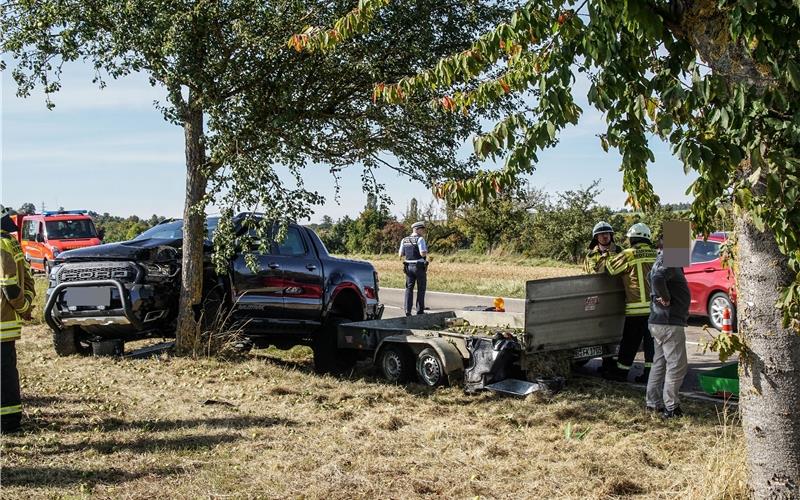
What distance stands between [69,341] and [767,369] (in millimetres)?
8788

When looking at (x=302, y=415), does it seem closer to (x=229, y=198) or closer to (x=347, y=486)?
(x=347, y=486)

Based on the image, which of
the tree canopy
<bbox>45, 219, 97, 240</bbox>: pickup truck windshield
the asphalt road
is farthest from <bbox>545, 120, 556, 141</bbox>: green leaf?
<bbox>45, 219, 97, 240</bbox>: pickup truck windshield

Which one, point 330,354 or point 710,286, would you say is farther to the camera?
point 710,286

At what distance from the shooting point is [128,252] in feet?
32.1

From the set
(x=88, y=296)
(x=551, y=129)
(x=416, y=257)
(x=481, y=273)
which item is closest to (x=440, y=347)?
(x=88, y=296)

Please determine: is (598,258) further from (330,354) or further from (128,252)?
(128,252)

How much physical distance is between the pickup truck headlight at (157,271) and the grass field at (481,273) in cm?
1268

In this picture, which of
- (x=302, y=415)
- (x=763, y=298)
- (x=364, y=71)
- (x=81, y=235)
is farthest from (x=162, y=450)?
(x=81, y=235)

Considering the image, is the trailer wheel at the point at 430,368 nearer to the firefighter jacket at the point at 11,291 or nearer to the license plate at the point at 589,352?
the license plate at the point at 589,352

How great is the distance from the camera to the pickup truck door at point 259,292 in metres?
10.1

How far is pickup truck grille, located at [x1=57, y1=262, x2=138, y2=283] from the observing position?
955cm

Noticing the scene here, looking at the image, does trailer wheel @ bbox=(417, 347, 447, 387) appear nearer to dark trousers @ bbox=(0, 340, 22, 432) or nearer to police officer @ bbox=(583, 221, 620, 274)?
police officer @ bbox=(583, 221, 620, 274)

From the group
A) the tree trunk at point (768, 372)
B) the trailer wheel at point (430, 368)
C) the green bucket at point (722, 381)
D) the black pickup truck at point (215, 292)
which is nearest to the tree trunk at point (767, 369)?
the tree trunk at point (768, 372)

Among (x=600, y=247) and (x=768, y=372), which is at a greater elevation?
(x=600, y=247)
